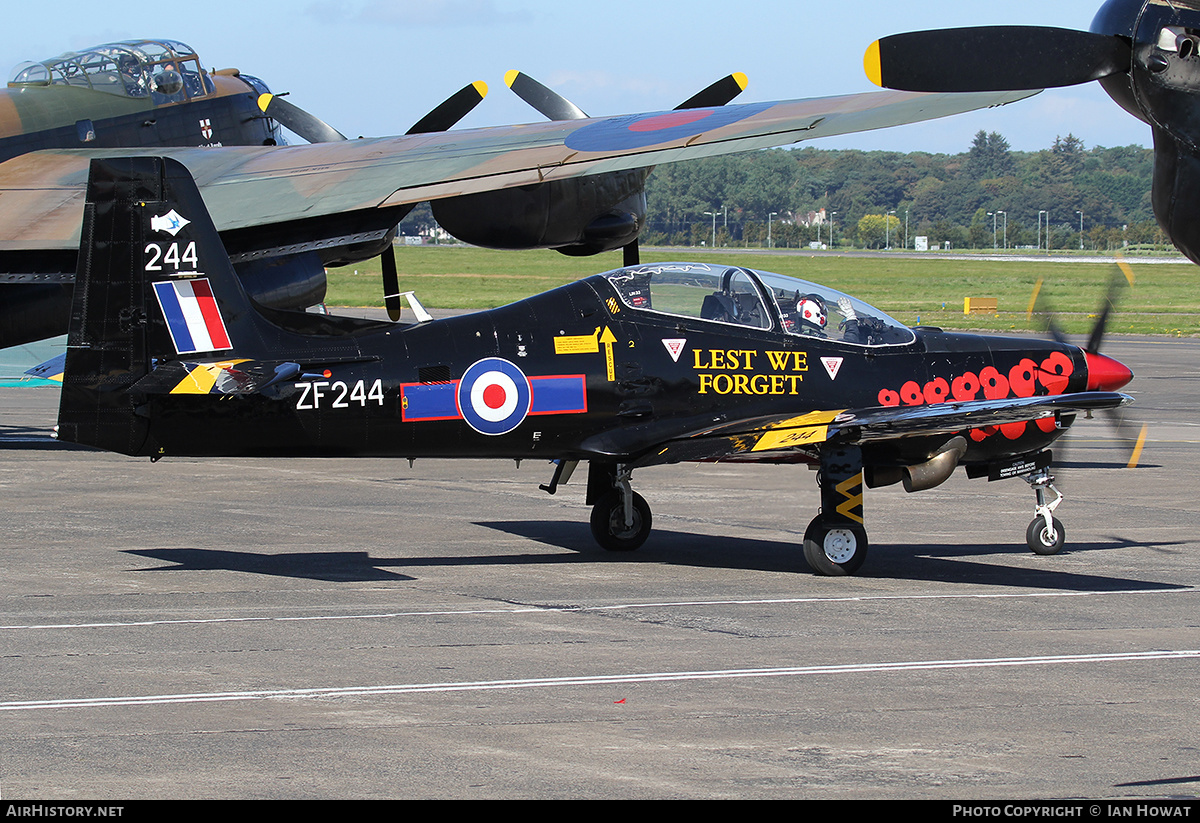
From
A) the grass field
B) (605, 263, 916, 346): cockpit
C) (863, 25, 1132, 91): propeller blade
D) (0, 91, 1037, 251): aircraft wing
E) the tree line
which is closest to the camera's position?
(863, 25, 1132, 91): propeller blade

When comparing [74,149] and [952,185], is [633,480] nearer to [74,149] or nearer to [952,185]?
[74,149]

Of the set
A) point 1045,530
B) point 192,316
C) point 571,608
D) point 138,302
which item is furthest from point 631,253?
point 571,608

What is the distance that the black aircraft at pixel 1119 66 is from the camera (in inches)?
226

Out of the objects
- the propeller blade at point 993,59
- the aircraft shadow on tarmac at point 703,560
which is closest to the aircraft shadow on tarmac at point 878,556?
the aircraft shadow on tarmac at point 703,560

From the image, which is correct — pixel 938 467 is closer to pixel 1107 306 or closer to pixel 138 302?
pixel 1107 306

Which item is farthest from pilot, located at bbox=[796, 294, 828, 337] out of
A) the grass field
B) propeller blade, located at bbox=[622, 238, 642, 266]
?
the grass field

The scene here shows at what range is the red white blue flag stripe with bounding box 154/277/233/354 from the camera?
12312mm

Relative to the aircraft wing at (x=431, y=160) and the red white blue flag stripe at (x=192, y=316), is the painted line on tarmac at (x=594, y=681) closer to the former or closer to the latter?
the red white blue flag stripe at (x=192, y=316)

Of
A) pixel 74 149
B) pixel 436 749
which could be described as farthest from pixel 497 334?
pixel 74 149

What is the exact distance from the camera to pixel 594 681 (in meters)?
8.94

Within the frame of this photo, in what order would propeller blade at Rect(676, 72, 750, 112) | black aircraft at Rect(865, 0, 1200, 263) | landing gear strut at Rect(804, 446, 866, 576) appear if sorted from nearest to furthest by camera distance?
black aircraft at Rect(865, 0, 1200, 263) < landing gear strut at Rect(804, 446, 866, 576) < propeller blade at Rect(676, 72, 750, 112)

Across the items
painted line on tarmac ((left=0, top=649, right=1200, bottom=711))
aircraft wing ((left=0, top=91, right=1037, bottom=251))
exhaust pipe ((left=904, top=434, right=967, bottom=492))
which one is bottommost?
painted line on tarmac ((left=0, top=649, right=1200, bottom=711))

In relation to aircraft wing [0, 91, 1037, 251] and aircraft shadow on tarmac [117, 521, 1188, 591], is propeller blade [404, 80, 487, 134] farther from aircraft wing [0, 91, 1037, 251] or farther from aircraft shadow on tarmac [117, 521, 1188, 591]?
aircraft shadow on tarmac [117, 521, 1188, 591]

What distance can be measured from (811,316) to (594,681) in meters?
5.87
